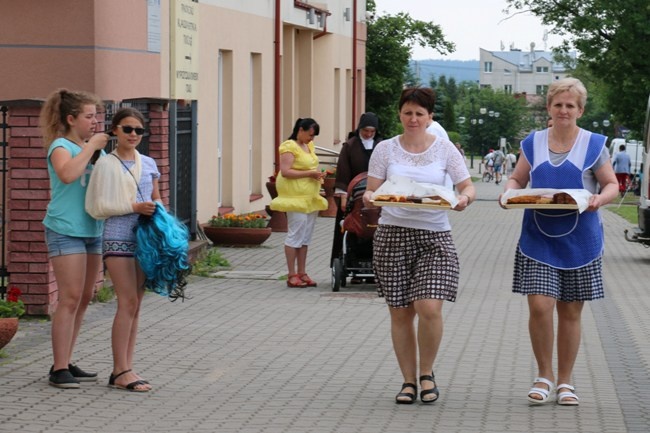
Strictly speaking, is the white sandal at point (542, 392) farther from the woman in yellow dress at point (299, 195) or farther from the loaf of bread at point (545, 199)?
the woman in yellow dress at point (299, 195)

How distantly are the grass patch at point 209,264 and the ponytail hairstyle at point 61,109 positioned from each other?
23.1ft

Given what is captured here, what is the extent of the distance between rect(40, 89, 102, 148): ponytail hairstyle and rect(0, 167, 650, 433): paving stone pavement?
1446 millimetres

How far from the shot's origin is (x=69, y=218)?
318 inches

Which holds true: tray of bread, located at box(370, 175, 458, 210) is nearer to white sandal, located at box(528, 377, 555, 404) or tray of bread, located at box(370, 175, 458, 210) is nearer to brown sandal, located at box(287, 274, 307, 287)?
white sandal, located at box(528, 377, 555, 404)

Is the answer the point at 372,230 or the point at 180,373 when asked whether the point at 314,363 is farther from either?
the point at 372,230

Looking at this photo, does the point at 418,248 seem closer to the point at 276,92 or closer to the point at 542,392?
the point at 542,392

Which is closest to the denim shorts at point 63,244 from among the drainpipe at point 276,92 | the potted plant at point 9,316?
the potted plant at point 9,316

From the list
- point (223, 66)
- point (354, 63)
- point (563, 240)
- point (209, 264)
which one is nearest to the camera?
point (563, 240)

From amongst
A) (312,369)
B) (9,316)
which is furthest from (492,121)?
(312,369)

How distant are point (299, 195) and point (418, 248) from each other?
21.0ft

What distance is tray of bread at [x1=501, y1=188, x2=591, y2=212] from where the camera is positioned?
7.55m

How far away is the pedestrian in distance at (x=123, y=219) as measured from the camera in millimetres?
8016

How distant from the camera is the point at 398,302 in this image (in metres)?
7.90

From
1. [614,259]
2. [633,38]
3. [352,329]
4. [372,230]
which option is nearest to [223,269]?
[372,230]
